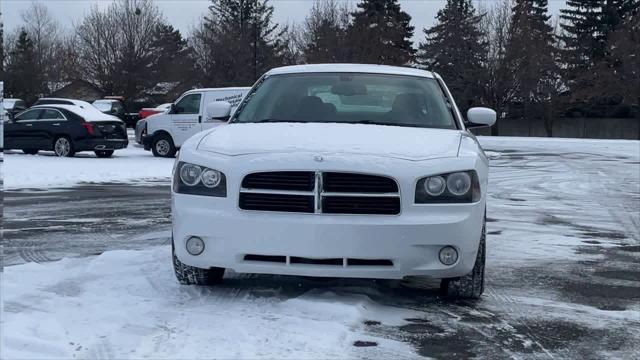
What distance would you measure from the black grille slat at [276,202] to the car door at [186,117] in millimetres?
15944

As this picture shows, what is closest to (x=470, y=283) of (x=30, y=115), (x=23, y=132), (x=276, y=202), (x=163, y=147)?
(x=276, y=202)

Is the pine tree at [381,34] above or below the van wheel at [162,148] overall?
above

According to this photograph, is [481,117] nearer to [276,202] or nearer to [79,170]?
[276,202]

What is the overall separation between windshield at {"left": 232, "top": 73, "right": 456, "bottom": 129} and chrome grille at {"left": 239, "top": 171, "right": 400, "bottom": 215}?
4.25 ft

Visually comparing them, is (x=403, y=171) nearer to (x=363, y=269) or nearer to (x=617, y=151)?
(x=363, y=269)

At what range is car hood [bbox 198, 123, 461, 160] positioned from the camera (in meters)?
4.70

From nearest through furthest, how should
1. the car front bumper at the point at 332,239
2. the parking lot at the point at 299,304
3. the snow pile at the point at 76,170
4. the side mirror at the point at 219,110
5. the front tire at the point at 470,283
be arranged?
1. the parking lot at the point at 299,304
2. the car front bumper at the point at 332,239
3. the front tire at the point at 470,283
4. the side mirror at the point at 219,110
5. the snow pile at the point at 76,170

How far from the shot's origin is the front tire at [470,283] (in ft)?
16.2

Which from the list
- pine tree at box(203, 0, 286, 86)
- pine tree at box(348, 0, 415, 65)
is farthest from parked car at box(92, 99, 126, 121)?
pine tree at box(348, 0, 415, 65)

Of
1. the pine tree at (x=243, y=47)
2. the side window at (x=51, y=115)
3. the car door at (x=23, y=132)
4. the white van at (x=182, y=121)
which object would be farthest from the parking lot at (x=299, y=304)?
the pine tree at (x=243, y=47)

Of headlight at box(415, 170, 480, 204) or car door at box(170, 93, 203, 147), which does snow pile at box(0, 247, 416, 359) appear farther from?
car door at box(170, 93, 203, 147)

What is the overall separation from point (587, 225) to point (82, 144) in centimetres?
1428

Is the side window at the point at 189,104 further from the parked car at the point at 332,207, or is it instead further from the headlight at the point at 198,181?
the headlight at the point at 198,181

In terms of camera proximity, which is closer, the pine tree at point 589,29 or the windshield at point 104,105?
the windshield at point 104,105
